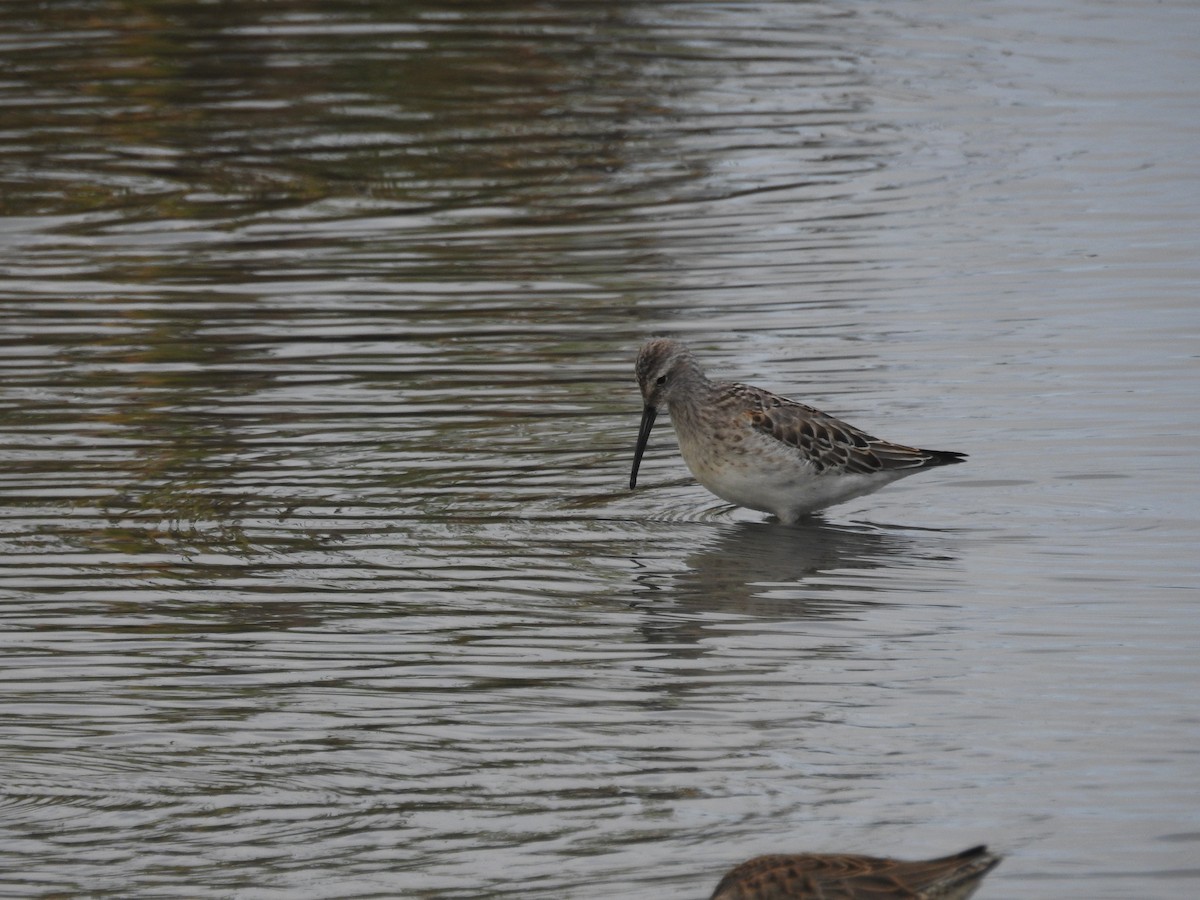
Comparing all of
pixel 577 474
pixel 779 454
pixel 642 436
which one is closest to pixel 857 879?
pixel 779 454

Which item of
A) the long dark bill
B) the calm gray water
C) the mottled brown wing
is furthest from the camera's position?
the long dark bill

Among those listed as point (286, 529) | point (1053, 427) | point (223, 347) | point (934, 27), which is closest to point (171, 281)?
point (223, 347)

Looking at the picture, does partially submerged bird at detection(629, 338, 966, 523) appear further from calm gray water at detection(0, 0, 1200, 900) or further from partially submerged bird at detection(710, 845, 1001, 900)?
partially submerged bird at detection(710, 845, 1001, 900)

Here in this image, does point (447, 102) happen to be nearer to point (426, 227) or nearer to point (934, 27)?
point (426, 227)

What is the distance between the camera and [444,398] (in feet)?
44.3

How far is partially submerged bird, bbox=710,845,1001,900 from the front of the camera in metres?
6.07

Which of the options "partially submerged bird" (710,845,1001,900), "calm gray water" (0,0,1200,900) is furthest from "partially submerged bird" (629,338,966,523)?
"partially submerged bird" (710,845,1001,900)

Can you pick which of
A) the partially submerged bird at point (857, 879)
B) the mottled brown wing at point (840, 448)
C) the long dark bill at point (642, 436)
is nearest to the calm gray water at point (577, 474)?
the long dark bill at point (642, 436)

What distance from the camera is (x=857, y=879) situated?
6.20 metres

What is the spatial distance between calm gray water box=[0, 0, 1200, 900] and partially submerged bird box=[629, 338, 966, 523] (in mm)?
266

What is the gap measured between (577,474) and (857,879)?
615 cm

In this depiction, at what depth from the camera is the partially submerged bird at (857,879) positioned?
6.07 meters

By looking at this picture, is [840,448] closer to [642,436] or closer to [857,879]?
[642,436]

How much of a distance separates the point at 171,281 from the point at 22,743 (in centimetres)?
843
